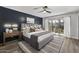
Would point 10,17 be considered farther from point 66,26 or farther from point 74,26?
point 74,26

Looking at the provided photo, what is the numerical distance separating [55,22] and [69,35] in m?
2.19

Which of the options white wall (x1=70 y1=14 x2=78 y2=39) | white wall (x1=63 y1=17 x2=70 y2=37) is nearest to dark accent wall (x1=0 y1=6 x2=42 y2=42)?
white wall (x1=63 y1=17 x2=70 y2=37)

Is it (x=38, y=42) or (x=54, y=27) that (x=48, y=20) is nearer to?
(x=54, y=27)

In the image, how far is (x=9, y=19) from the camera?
167 inches

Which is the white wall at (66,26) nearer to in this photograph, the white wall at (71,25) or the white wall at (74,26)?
the white wall at (71,25)

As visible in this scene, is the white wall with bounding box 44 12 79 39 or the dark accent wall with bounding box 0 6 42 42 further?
the white wall with bounding box 44 12 79 39

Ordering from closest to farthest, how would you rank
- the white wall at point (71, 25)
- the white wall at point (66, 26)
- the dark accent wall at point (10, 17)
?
the dark accent wall at point (10, 17), the white wall at point (71, 25), the white wall at point (66, 26)

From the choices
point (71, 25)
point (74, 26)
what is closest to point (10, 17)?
point (71, 25)

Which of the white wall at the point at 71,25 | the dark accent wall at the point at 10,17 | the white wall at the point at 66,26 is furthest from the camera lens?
the white wall at the point at 66,26

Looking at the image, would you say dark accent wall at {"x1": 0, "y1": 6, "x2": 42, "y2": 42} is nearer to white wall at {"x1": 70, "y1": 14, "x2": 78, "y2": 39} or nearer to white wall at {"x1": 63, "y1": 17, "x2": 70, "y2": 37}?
white wall at {"x1": 63, "y1": 17, "x2": 70, "y2": 37}

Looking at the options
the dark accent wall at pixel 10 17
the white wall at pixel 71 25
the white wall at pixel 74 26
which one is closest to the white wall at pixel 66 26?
the white wall at pixel 71 25

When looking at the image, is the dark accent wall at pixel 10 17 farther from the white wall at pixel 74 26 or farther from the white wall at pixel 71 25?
the white wall at pixel 74 26

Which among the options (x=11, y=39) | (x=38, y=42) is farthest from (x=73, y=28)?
(x=11, y=39)

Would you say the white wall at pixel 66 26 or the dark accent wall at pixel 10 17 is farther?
the white wall at pixel 66 26
